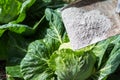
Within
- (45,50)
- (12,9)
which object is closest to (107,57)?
(45,50)

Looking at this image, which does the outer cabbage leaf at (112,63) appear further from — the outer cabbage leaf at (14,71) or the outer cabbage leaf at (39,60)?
the outer cabbage leaf at (14,71)

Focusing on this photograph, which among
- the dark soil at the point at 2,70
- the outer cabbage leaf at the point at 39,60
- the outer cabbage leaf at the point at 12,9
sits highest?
the outer cabbage leaf at the point at 12,9

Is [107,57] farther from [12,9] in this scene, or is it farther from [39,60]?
[12,9]

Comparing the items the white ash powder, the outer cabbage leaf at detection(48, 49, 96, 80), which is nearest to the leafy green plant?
the outer cabbage leaf at detection(48, 49, 96, 80)

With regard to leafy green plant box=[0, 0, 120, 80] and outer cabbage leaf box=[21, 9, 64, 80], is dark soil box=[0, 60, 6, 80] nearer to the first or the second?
leafy green plant box=[0, 0, 120, 80]

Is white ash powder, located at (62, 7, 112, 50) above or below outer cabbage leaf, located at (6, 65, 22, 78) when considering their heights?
above

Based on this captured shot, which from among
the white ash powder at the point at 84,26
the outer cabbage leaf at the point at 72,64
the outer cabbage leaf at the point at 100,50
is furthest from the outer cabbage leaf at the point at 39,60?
the white ash powder at the point at 84,26
